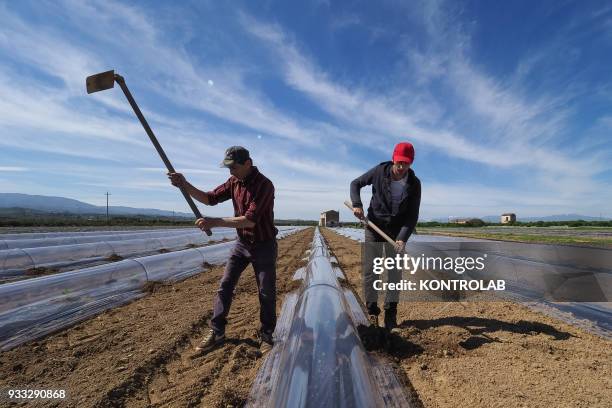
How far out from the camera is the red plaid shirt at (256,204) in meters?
2.67

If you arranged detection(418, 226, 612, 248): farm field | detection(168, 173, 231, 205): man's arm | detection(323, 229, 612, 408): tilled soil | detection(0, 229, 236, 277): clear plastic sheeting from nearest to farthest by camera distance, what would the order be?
detection(323, 229, 612, 408): tilled soil < detection(168, 173, 231, 205): man's arm < detection(0, 229, 236, 277): clear plastic sheeting < detection(418, 226, 612, 248): farm field

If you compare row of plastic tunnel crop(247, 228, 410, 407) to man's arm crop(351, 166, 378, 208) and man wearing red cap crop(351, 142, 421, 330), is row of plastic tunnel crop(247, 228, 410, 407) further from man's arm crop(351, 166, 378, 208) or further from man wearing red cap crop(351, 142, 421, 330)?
man's arm crop(351, 166, 378, 208)

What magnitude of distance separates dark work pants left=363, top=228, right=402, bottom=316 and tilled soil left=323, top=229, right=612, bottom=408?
31 cm

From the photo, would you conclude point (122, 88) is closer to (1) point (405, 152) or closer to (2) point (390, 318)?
(1) point (405, 152)

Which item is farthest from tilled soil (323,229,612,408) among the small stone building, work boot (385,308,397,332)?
the small stone building

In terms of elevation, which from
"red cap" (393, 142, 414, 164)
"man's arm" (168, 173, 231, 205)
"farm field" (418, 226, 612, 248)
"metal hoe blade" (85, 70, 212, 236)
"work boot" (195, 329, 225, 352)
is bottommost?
"work boot" (195, 329, 225, 352)

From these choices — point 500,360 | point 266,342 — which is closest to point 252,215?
point 266,342

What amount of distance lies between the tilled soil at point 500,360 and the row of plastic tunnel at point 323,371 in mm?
303

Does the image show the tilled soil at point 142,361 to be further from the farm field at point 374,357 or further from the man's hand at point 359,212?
the man's hand at point 359,212

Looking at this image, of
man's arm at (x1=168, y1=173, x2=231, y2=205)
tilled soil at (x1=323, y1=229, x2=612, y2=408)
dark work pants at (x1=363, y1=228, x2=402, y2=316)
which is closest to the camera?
tilled soil at (x1=323, y1=229, x2=612, y2=408)

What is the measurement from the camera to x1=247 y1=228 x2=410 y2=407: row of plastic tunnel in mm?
1652

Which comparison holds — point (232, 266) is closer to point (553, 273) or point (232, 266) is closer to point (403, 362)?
point (403, 362)

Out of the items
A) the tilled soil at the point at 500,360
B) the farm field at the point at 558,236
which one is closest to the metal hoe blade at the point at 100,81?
the tilled soil at the point at 500,360

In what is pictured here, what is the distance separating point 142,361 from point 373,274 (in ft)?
7.04
